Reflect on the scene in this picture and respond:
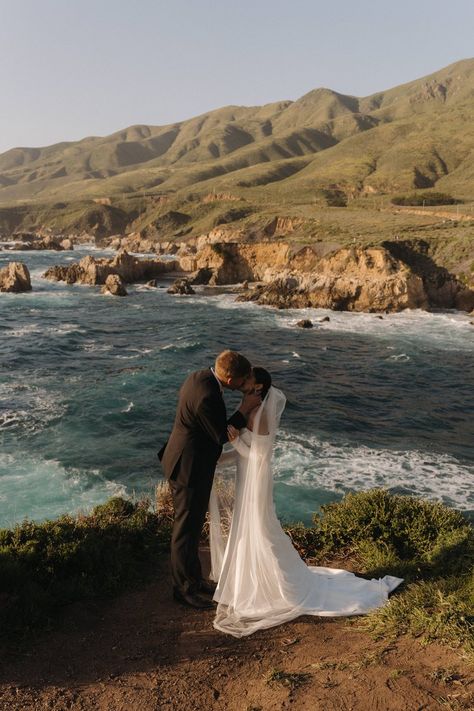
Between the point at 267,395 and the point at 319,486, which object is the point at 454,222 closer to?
the point at 319,486

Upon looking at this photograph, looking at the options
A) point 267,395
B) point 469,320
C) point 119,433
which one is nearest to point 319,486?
point 119,433

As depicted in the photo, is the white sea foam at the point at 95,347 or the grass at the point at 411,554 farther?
the white sea foam at the point at 95,347

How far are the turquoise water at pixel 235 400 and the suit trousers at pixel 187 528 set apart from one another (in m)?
7.76

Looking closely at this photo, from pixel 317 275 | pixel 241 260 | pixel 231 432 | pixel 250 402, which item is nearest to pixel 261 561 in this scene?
pixel 231 432

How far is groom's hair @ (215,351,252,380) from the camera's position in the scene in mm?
5570

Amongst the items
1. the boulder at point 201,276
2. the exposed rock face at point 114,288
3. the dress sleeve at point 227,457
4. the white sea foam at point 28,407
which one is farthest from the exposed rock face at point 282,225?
the dress sleeve at point 227,457

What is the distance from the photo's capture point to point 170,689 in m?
5.01

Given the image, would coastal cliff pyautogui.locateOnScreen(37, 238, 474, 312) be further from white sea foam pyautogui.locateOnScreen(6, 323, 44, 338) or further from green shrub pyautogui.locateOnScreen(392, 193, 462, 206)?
green shrub pyautogui.locateOnScreen(392, 193, 462, 206)

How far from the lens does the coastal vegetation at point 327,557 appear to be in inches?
231

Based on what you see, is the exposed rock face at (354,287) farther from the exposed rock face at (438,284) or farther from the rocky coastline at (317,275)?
the exposed rock face at (438,284)

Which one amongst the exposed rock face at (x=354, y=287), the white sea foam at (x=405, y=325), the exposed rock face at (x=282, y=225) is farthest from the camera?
the exposed rock face at (x=282, y=225)

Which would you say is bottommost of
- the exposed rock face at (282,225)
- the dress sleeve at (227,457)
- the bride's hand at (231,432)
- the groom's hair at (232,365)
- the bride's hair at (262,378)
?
the dress sleeve at (227,457)

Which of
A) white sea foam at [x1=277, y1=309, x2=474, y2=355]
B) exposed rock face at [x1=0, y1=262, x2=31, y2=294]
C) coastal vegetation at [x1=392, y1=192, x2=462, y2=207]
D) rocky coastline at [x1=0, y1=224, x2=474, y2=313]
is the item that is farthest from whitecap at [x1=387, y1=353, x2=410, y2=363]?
coastal vegetation at [x1=392, y1=192, x2=462, y2=207]

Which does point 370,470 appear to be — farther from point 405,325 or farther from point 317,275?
point 317,275
